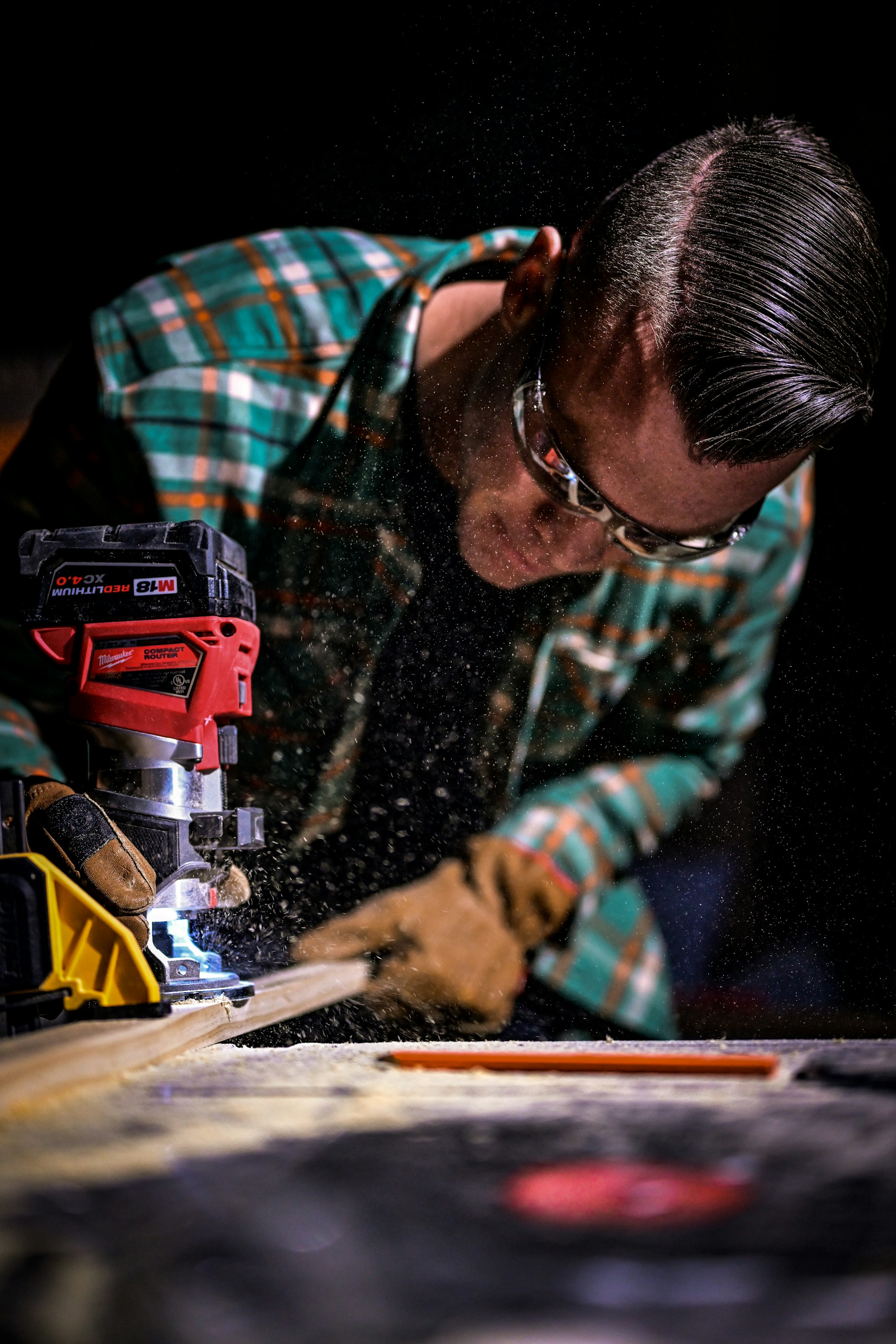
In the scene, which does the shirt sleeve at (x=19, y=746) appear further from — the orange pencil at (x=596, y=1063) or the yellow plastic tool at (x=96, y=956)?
the orange pencil at (x=596, y=1063)

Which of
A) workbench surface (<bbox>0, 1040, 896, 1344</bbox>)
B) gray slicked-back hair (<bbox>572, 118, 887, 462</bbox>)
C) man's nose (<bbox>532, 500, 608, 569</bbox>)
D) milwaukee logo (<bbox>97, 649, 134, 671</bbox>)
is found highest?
gray slicked-back hair (<bbox>572, 118, 887, 462</bbox>)

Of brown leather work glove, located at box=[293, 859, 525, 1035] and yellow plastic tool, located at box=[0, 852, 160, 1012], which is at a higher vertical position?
yellow plastic tool, located at box=[0, 852, 160, 1012]

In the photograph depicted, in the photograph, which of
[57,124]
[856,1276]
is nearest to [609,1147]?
[856,1276]

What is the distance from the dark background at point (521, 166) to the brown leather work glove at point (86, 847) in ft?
3.22

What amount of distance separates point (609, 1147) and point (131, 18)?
1.82 m

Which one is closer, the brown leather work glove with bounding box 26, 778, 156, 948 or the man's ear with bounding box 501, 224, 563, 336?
the brown leather work glove with bounding box 26, 778, 156, 948

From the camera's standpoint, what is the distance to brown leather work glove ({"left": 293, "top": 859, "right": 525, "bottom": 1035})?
1.62 metres

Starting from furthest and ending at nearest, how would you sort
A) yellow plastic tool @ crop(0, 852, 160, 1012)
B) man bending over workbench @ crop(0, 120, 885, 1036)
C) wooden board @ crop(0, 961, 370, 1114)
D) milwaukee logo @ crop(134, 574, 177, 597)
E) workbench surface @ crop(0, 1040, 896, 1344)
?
1. man bending over workbench @ crop(0, 120, 885, 1036)
2. milwaukee logo @ crop(134, 574, 177, 597)
3. yellow plastic tool @ crop(0, 852, 160, 1012)
4. wooden board @ crop(0, 961, 370, 1114)
5. workbench surface @ crop(0, 1040, 896, 1344)

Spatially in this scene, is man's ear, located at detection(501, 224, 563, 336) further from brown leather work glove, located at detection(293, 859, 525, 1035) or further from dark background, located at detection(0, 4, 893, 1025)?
brown leather work glove, located at detection(293, 859, 525, 1035)

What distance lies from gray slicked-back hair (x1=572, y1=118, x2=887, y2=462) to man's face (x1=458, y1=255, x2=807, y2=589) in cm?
4

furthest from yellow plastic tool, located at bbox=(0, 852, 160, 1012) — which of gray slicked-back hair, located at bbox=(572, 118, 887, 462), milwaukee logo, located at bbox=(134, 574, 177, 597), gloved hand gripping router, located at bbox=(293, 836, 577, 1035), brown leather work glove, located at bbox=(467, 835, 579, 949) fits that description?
gray slicked-back hair, located at bbox=(572, 118, 887, 462)

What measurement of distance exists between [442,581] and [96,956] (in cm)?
87

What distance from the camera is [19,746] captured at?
148 centimetres

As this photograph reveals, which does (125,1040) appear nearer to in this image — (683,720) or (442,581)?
(442,581)
